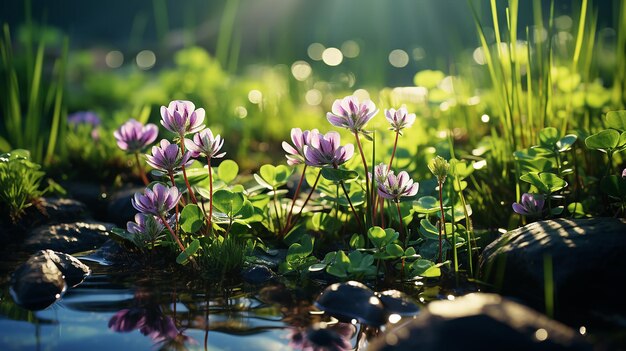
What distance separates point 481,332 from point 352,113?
79 centimetres

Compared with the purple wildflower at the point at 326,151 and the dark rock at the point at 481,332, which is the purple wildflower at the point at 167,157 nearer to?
the purple wildflower at the point at 326,151

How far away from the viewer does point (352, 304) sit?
169cm

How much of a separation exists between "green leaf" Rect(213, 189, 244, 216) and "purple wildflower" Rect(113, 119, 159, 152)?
0.44m

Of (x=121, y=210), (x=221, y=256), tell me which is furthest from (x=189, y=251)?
(x=121, y=210)

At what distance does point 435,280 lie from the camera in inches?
76.3

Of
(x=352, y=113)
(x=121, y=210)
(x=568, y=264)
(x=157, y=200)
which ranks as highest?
(x=352, y=113)

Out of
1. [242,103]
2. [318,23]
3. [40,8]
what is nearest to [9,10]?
[40,8]

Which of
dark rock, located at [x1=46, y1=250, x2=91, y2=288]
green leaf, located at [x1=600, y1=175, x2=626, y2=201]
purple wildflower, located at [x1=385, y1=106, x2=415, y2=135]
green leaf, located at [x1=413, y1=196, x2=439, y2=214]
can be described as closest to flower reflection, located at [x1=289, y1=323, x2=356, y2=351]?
green leaf, located at [x1=413, y1=196, x2=439, y2=214]

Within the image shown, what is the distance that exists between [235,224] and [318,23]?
7977mm

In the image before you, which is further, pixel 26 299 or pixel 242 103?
pixel 242 103

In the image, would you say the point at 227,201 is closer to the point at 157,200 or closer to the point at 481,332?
the point at 157,200

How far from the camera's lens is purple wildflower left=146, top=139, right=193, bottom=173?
5.86 feet

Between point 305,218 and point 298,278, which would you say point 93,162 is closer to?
point 305,218

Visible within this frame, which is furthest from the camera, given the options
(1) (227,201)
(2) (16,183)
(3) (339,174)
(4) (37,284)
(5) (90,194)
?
(5) (90,194)
